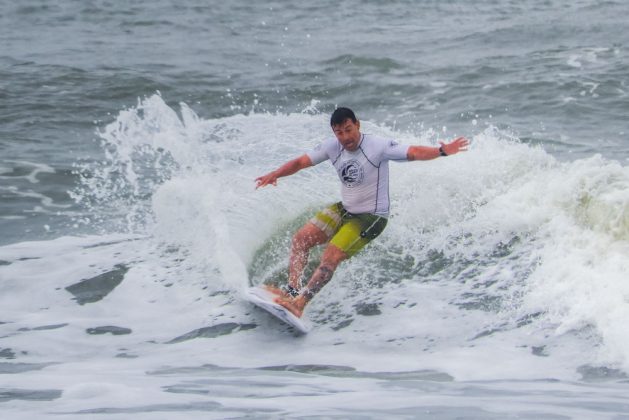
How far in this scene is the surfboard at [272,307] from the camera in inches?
312

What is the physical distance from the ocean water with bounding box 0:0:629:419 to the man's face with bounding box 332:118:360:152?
4.35 ft

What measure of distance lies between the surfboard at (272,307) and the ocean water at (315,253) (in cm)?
13

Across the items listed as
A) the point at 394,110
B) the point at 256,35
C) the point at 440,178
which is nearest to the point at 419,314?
the point at 440,178

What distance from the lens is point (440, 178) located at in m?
10.5

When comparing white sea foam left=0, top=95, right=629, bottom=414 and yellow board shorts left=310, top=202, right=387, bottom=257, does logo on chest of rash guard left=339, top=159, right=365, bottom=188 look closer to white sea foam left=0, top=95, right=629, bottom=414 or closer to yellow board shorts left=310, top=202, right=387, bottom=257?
yellow board shorts left=310, top=202, right=387, bottom=257

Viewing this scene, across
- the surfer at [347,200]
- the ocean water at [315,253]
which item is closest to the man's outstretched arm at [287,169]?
the surfer at [347,200]

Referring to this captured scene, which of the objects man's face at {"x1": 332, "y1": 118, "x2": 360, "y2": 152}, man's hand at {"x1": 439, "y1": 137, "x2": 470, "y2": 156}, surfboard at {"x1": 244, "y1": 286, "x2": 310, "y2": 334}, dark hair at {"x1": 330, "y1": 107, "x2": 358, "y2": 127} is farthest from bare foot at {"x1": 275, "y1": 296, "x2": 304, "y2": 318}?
man's hand at {"x1": 439, "y1": 137, "x2": 470, "y2": 156}

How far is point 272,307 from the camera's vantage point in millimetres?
7973

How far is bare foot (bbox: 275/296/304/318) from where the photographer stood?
798cm

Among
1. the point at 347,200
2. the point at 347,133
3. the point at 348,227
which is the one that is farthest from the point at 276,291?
the point at 347,133

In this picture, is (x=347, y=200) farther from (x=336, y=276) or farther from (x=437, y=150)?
(x=437, y=150)

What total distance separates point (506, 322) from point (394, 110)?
361 inches

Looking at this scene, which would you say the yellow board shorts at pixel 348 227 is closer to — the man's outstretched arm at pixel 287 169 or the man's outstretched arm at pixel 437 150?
the man's outstretched arm at pixel 287 169

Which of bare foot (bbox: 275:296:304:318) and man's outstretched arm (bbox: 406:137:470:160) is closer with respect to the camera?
man's outstretched arm (bbox: 406:137:470:160)
